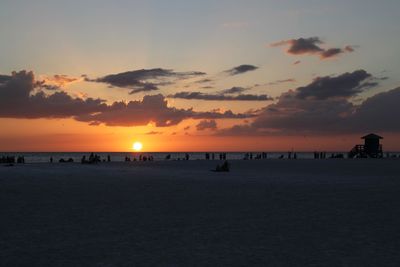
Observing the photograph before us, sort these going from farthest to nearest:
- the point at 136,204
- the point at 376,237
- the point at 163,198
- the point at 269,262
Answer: the point at 163,198 < the point at 136,204 < the point at 376,237 < the point at 269,262

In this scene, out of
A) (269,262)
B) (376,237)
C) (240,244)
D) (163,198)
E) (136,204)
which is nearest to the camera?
(269,262)

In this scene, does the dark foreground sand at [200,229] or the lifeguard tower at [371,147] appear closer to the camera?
the dark foreground sand at [200,229]

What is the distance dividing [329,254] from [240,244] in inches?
75.0

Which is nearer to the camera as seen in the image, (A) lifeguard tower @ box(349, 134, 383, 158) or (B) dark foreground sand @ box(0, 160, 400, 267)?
(B) dark foreground sand @ box(0, 160, 400, 267)

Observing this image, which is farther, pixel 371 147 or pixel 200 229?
pixel 371 147

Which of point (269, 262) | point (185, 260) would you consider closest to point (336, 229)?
point (269, 262)

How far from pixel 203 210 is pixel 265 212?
2.03 m

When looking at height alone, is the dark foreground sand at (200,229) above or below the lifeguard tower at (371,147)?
below

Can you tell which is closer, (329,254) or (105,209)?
(329,254)

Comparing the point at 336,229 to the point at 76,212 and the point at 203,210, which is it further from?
the point at 76,212

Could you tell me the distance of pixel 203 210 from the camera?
16078 millimetres

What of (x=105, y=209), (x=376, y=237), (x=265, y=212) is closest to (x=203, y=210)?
(x=265, y=212)

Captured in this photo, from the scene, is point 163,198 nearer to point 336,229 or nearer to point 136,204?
point 136,204

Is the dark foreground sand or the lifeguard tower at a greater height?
the lifeguard tower
